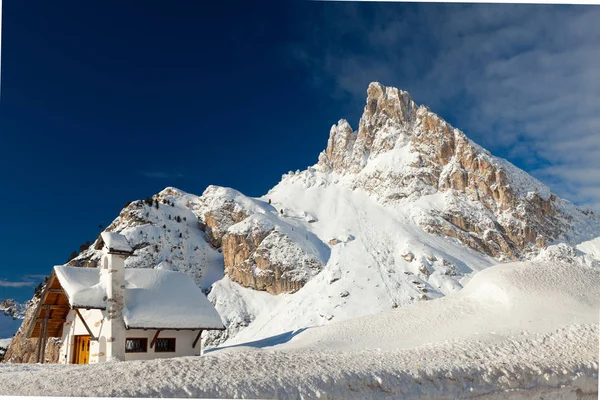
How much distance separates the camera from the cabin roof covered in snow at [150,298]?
22.6 metres

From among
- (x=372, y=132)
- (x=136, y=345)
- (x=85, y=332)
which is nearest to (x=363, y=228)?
(x=372, y=132)

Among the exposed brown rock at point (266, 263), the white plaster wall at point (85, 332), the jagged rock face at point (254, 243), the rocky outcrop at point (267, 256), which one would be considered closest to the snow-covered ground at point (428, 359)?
the white plaster wall at point (85, 332)

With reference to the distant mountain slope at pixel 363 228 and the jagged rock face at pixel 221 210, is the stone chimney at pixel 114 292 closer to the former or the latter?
the distant mountain slope at pixel 363 228

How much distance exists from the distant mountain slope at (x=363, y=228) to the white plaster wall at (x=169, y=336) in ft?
121

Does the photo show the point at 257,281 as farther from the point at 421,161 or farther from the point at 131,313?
the point at 131,313

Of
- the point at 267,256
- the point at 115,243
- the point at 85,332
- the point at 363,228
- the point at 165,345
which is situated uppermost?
the point at 363,228

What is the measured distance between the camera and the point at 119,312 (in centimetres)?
2266

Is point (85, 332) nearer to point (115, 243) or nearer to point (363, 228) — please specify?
point (115, 243)

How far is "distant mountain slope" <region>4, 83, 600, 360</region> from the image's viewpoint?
70.4m

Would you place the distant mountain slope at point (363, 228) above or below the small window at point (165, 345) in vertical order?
above

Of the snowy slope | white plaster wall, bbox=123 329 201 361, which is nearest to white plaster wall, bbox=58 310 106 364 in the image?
white plaster wall, bbox=123 329 201 361

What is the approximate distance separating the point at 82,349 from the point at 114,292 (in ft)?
14.7

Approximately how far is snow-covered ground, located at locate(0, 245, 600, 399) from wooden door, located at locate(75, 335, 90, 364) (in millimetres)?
9238

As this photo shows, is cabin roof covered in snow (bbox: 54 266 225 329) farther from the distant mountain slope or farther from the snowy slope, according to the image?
the distant mountain slope
